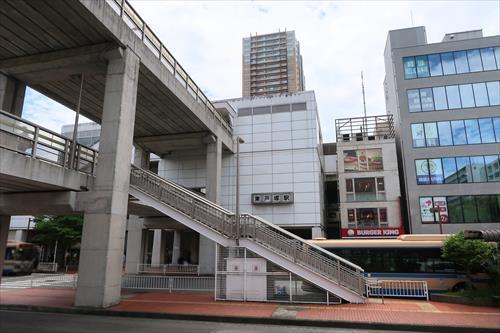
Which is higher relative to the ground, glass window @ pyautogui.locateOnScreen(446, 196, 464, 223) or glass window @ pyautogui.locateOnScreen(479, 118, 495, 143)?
glass window @ pyautogui.locateOnScreen(479, 118, 495, 143)

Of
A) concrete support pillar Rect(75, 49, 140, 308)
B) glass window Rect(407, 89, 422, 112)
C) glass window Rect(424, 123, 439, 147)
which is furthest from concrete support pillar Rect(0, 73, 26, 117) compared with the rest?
glass window Rect(424, 123, 439, 147)

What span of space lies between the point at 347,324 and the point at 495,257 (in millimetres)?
8411

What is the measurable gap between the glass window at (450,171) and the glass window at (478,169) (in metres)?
1.45

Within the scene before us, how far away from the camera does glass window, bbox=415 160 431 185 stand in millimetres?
31281

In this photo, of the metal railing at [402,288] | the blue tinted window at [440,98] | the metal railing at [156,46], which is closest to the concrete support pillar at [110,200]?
the metal railing at [156,46]

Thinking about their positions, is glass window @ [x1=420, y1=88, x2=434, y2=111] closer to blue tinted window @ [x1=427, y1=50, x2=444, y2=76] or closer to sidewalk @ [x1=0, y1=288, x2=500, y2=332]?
blue tinted window @ [x1=427, y1=50, x2=444, y2=76]

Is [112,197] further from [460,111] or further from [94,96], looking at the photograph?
[460,111]

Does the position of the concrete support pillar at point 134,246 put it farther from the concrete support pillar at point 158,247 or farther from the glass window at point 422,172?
the glass window at point 422,172

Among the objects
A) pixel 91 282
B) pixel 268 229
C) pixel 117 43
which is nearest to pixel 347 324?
pixel 268 229

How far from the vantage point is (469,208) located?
2991 centimetres

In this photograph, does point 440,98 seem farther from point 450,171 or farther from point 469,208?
point 469,208

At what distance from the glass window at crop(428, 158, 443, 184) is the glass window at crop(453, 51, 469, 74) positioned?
893 centimetres

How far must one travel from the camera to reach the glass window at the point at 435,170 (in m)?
31.1

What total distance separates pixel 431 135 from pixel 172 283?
87.5 ft
